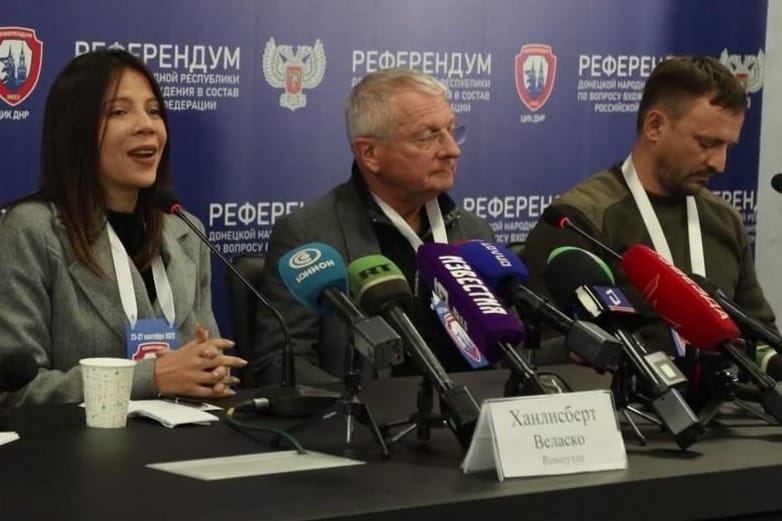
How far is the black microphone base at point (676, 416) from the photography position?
2232 mm

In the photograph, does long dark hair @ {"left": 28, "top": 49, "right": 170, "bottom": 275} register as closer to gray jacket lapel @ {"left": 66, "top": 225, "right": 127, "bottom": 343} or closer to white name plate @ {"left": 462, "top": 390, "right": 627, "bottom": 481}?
gray jacket lapel @ {"left": 66, "top": 225, "right": 127, "bottom": 343}

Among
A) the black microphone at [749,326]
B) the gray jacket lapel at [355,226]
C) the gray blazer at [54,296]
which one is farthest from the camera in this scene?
the gray jacket lapel at [355,226]

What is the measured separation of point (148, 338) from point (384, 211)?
2.73 ft

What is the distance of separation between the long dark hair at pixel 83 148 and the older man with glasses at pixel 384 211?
0.38 meters

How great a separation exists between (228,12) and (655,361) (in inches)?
86.0

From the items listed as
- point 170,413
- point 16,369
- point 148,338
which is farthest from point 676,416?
point 148,338

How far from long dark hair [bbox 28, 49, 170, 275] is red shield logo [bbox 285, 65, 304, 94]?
90 cm

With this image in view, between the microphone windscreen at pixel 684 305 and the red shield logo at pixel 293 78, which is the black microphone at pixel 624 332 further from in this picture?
the red shield logo at pixel 293 78

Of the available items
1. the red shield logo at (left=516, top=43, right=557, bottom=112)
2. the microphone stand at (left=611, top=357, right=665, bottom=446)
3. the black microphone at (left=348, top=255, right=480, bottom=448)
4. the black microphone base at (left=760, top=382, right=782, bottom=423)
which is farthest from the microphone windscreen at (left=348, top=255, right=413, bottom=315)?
the red shield logo at (left=516, top=43, right=557, bottom=112)

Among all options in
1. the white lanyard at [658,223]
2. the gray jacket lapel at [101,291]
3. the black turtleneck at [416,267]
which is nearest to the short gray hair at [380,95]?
the black turtleneck at [416,267]

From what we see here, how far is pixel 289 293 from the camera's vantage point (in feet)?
11.6

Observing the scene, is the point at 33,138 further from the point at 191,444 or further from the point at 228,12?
the point at 191,444

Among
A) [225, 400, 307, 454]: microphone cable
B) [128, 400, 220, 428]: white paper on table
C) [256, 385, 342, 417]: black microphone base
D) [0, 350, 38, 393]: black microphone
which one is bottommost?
[128, 400, 220, 428]: white paper on table

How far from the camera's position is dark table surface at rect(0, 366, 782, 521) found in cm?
188
